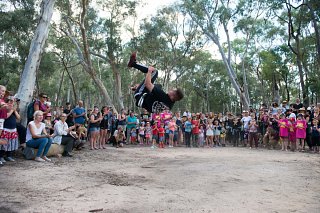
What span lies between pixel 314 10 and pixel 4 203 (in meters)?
19.8

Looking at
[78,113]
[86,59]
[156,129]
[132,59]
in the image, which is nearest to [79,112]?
[78,113]

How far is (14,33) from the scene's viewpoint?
19.4m

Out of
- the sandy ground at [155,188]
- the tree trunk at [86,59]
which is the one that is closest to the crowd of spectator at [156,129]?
the sandy ground at [155,188]

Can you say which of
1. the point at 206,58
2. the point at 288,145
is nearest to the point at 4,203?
the point at 288,145

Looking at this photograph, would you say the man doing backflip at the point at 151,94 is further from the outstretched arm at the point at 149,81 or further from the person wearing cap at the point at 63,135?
the person wearing cap at the point at 63,135

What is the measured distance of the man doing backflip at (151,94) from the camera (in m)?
4.73

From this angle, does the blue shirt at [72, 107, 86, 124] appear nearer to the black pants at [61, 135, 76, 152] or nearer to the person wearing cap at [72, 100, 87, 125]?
the person wearing cap at [72, 100, 87, 125]

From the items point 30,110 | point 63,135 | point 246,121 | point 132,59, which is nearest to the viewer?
point 132,59

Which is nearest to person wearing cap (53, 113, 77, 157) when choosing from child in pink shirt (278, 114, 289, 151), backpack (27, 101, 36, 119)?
backpack (27, 101, 36, 119)

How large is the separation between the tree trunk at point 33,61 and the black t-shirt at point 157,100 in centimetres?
490

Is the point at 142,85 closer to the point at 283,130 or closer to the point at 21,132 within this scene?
the point at 21,132

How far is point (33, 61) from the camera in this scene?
8602 mm

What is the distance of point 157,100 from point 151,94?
0.16m

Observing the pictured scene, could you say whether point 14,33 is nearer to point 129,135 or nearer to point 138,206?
point 129,135
